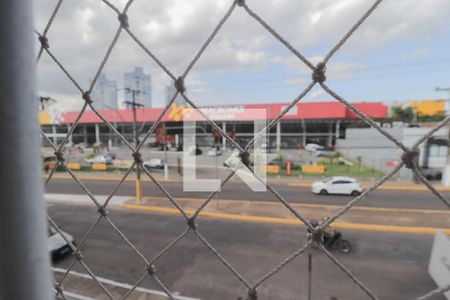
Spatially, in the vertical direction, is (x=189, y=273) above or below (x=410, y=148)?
below

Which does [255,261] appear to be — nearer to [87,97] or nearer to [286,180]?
[87,97]

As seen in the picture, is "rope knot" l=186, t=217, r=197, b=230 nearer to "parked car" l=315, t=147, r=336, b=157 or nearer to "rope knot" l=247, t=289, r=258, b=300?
"rope knot" l=247, t=289, r=258, b=300

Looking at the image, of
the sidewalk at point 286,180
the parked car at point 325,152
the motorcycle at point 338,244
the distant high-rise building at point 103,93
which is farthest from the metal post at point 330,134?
the distant high-rise building at point 103,93

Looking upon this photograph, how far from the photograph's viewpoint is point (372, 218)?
6.95 meters

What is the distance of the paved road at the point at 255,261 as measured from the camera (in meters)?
3.94

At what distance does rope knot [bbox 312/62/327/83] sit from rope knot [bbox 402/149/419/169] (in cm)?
28

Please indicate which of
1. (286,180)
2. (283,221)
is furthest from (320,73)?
(286,180)

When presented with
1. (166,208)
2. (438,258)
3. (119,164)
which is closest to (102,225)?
(166,208)

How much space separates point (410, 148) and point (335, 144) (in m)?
21.9

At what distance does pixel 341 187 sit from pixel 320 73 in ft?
31.3

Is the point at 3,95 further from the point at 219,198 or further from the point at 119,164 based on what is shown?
the point at 119,164

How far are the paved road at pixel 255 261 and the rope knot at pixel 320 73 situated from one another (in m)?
3.80

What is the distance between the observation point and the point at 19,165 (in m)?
0.42

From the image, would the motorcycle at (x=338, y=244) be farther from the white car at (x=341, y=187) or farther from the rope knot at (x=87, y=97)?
the rope knot at (x=87, y=97)
